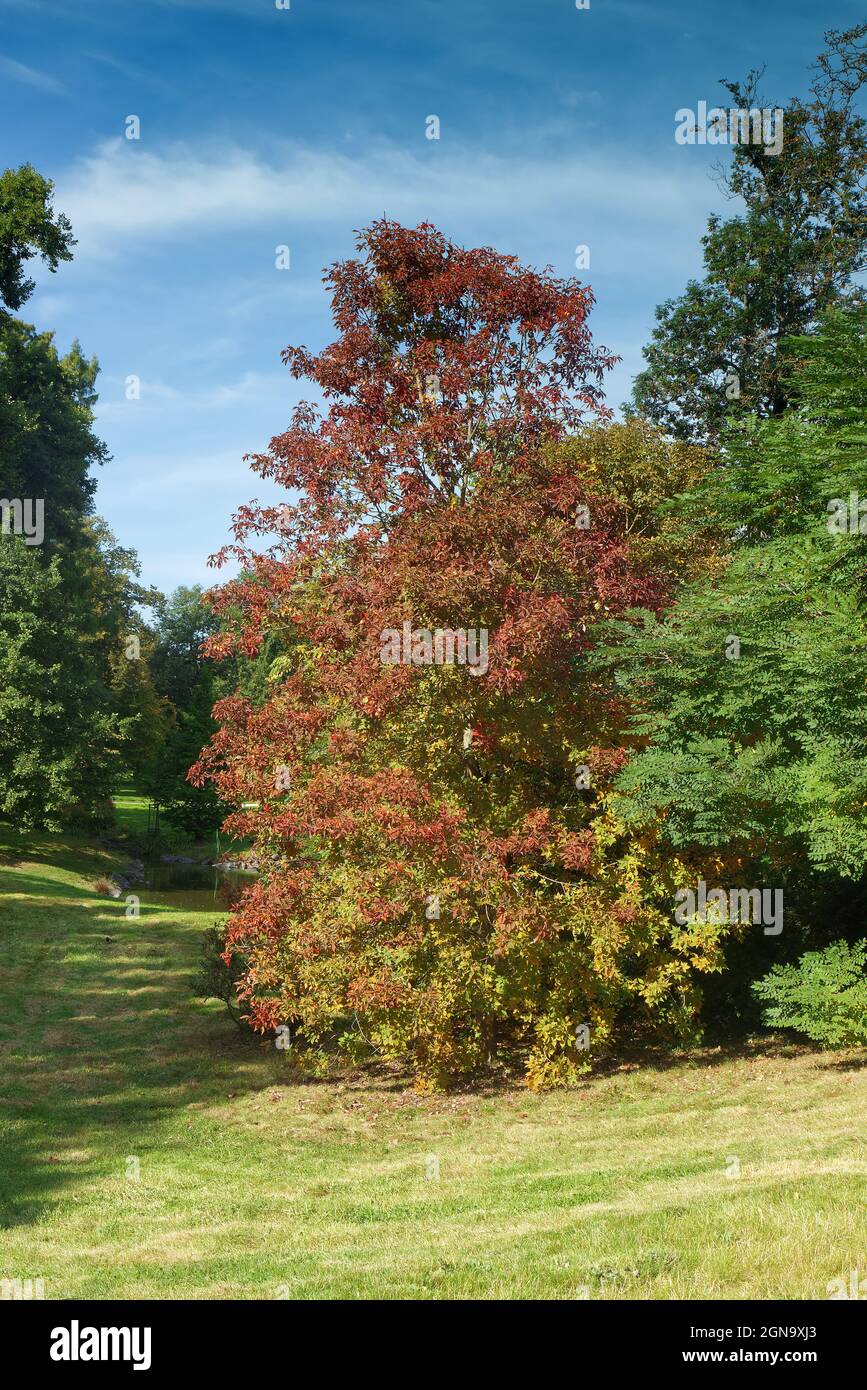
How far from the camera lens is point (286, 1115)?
40.3ft

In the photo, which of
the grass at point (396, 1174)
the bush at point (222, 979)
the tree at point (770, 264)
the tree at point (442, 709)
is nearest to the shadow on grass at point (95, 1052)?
the grass at point (396, 1174)

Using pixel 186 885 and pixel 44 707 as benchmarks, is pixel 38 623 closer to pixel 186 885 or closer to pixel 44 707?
pixel 44 707

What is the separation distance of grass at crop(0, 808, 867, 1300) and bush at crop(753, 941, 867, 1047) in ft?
1.61

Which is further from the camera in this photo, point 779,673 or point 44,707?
point 44,707

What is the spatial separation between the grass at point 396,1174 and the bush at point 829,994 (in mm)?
490

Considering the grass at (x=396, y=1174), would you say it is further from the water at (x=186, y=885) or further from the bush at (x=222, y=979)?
the water at (x=186, y=885)

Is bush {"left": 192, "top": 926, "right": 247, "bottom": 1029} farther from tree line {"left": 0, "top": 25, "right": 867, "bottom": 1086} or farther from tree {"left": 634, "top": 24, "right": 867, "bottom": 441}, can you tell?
tree {"left": 634, "top": 24, "right": 867, "bottom": 441}

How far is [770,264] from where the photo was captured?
92.6 feet

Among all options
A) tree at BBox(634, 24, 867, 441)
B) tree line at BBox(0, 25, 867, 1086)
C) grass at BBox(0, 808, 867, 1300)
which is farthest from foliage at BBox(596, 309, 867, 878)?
tree at BBox(634, 24, 867, 441)

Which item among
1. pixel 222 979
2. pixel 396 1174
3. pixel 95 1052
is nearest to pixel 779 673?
pixel 396 1174

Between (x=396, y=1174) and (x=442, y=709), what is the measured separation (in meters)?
4.91
